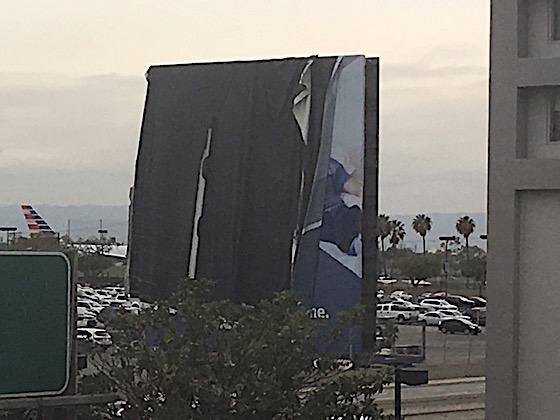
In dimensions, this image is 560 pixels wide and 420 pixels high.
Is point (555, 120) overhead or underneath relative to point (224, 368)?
overhead

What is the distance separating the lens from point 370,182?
30047mm

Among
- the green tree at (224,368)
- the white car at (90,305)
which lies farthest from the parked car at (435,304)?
the green tree at (224,368)

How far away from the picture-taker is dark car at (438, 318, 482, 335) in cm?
4788

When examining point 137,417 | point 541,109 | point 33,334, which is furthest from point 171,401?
point 541,109

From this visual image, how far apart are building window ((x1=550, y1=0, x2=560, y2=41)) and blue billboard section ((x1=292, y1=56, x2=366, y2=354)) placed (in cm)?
2047

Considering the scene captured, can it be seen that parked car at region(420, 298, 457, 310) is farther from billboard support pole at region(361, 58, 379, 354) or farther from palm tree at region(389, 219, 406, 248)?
billboard support pole at region(361, 58, 379, 354)

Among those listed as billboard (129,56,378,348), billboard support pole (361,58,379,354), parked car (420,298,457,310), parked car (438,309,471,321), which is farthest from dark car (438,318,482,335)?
billboard support pole (361,58,379,354)

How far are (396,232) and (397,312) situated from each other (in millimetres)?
32849

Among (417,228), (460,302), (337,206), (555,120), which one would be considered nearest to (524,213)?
(555,120)

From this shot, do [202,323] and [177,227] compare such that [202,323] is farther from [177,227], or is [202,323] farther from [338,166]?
[177,227]

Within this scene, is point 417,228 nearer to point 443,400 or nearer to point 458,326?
point 458,326

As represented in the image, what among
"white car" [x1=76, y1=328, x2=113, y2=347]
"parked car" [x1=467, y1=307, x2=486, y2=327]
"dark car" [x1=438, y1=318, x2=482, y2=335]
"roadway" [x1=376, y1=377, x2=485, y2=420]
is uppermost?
"white car" [x1=76, y1=328, x2=113, y2=347]

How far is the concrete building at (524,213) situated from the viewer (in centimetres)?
882

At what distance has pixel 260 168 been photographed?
105ft
